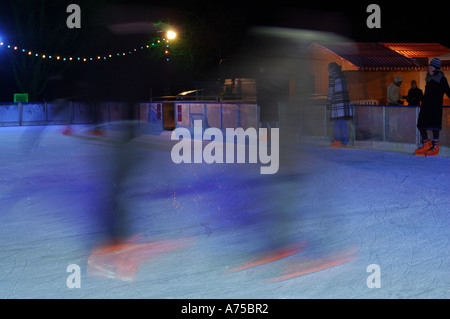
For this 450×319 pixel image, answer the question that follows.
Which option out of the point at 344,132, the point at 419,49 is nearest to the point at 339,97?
the point at 344,132

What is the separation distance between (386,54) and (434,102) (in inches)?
704

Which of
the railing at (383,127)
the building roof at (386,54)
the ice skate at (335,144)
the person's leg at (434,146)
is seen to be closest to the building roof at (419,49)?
the building roof at (386,54)

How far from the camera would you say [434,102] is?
11.5 metres

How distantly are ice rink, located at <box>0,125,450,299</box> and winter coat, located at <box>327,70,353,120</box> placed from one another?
217 cm

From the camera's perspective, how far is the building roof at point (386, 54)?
26.7 m

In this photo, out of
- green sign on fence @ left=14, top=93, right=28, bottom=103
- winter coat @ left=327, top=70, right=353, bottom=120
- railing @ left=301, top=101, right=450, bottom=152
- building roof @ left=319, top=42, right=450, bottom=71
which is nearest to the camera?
railing @ left=301, top=101, right=450, bottom=152

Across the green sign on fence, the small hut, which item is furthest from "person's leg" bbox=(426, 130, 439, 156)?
the green sign on fence

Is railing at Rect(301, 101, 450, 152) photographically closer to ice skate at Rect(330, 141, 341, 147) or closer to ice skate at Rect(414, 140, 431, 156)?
ice skate at Rect(330, 141, 341, 147)

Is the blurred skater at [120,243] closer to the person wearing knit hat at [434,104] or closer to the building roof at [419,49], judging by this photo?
the person wearing knit hat at [434,104]

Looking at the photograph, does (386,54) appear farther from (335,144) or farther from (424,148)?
(424,148)

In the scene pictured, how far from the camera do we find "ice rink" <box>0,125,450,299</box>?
404 centimetres

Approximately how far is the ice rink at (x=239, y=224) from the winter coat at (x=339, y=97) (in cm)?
217
